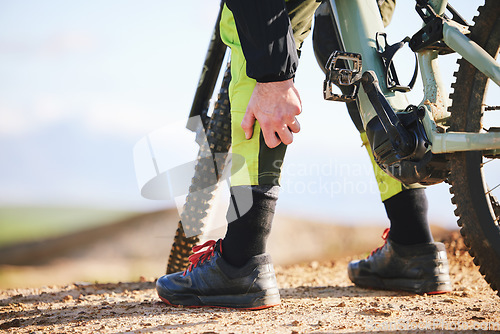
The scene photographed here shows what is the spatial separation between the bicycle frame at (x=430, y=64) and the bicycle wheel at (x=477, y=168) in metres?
0.05

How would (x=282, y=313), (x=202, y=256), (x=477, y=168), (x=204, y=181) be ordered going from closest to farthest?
(x=477, y=168) → (x=282, y=313) → (x=202, y=256) → (x=204, y=181)

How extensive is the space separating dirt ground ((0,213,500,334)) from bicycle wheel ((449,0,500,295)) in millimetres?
228

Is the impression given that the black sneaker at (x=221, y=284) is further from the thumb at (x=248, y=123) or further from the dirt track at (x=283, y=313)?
the thumb at (x=248, y=123)

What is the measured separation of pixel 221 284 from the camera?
162 cm

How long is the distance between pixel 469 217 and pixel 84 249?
505 centimetres

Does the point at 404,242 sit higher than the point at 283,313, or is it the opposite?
the point at 404,242

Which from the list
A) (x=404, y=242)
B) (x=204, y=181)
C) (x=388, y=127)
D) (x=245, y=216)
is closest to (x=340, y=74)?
(x=388, y=127)

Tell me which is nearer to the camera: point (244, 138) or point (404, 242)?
point (244, 138)

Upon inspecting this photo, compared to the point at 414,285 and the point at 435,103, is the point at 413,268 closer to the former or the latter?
the point at 414,285

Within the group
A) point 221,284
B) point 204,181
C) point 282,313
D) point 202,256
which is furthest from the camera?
point 204,181

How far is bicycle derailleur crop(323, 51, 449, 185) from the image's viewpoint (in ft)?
4.51

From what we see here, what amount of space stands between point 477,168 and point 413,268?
2.06 ft

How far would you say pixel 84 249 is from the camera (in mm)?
5500

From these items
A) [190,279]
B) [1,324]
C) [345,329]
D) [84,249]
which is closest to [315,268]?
[190,279]
